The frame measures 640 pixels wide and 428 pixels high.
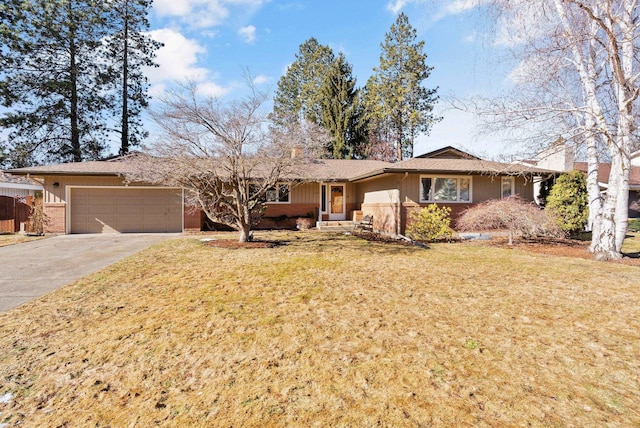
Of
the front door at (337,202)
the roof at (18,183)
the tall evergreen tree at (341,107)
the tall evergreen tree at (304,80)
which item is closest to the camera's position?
the front door at (337,202)

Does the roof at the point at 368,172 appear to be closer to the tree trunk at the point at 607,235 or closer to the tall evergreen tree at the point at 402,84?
the tree trunk at the point at 607,235

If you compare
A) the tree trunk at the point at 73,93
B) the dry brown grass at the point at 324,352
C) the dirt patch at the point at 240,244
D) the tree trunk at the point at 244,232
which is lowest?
the dry brown grass at the point at 324,352

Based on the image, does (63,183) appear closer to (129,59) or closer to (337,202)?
(337,202)

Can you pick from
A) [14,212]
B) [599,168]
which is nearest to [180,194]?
[14,212]

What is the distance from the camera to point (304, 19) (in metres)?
14.2

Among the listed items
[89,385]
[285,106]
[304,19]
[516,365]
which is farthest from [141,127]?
[516,365]

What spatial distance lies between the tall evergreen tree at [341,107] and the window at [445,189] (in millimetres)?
13617

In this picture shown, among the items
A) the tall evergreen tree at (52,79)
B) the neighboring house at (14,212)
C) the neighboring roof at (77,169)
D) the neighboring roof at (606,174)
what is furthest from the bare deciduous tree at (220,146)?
the neighboring roof at (606,174)

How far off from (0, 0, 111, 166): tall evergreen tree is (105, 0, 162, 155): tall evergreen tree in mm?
921

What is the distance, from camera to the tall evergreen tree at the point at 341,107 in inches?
1051

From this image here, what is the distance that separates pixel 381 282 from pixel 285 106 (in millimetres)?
30365

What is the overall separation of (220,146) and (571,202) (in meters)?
13.3

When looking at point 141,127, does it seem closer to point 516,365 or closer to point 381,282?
point 381,282

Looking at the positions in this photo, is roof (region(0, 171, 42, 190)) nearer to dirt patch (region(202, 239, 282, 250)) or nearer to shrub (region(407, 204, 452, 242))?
dirt patch (region(202, 239, 282, 250))
